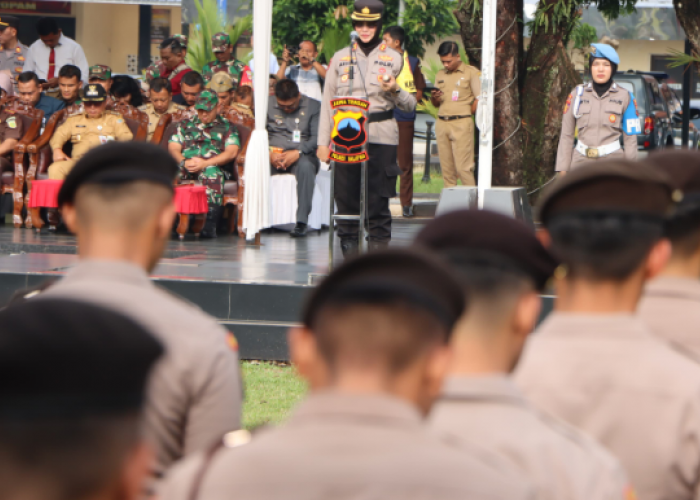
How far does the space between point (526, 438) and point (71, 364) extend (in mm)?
787

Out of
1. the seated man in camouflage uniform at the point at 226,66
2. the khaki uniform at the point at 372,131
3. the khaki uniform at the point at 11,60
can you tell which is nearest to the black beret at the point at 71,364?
the khaki uniform at the point at 372,131

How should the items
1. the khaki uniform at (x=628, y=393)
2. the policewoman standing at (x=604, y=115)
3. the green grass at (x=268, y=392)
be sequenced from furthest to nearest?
the policewoman standing at (x=604, y=115) < the green grass at (x=268, y=392) < the khaki uniform at (x=628, y=393)

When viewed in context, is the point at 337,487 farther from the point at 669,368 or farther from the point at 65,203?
the point at 65,203

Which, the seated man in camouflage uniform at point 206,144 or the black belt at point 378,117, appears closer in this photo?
the black belt at point 378,117

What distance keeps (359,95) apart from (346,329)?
6699mm

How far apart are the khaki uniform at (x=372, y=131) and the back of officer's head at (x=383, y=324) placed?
6314 mm

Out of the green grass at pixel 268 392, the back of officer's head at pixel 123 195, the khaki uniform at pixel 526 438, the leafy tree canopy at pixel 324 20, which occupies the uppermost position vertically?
the leafy tree canopy at pixel 324 20

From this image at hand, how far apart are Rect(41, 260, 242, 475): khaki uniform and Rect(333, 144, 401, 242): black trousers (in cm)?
577

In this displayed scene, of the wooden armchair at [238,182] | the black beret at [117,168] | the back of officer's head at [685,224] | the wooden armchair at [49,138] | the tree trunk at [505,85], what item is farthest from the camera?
the tree trunk at [505,85]

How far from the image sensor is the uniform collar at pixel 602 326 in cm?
190

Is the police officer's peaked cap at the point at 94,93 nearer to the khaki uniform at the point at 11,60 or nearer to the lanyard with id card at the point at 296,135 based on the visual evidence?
the lanyard with id card at the point at 296,135

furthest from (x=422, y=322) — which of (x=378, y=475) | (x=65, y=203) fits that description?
(x=65, y=203)

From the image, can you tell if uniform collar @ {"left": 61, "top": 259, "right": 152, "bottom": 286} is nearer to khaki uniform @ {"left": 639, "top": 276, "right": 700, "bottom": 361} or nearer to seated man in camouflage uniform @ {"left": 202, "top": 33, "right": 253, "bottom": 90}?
khaki uniform @ {"left": 639, "top": 276, "right": 700, "bottom": 361}

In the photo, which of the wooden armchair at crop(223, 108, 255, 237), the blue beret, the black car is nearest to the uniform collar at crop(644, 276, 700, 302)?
the blue beret
